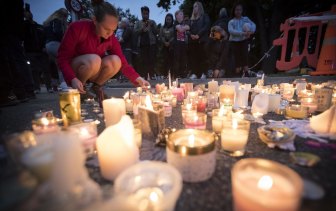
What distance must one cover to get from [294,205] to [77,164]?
2.77 ft

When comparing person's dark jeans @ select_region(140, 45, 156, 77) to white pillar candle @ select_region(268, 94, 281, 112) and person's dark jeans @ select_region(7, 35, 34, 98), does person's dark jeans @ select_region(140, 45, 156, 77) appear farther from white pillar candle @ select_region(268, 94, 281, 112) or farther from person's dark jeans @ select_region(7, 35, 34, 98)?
white pillar candle @ select_region(268, 94, 281, 112)

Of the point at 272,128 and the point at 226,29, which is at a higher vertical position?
the point at 226,29

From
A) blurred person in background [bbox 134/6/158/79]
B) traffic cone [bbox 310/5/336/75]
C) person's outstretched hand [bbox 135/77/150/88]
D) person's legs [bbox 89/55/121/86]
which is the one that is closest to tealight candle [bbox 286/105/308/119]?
person's outstretched hand [bbox 135/77/150/88]

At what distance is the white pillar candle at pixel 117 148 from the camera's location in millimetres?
1308

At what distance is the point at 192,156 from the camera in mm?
1311

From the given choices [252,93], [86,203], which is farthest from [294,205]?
[252,93]

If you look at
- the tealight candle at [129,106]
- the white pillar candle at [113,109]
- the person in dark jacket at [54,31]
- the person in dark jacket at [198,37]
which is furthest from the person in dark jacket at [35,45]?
the white pillar candle at [113,109]

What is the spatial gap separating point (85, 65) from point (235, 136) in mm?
2861

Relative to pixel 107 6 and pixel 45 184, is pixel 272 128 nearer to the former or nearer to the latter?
pixel 45 184

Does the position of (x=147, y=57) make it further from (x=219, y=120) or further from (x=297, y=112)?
(x=219, y=120)

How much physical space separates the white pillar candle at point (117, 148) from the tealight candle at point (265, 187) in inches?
25.0

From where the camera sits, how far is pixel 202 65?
7.82 m

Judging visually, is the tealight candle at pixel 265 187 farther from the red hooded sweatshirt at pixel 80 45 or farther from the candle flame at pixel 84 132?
the red hooded sweatshirt at pixel 80 45

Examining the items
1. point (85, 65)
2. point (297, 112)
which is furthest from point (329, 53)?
point (85, 65)
